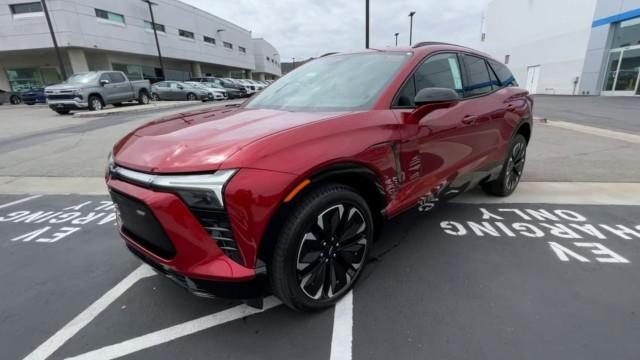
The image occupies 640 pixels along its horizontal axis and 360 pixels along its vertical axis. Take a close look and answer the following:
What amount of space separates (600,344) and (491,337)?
0.59 metres

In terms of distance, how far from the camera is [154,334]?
6.63 feet

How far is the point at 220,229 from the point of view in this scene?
1.63m

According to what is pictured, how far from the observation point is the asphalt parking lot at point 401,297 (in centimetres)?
189

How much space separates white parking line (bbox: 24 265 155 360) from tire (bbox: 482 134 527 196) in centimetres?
389

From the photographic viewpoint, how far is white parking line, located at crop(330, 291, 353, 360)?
72.4 inches

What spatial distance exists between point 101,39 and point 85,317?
33195mm

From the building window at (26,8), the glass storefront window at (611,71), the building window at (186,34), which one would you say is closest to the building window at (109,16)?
the building window at (26,8)

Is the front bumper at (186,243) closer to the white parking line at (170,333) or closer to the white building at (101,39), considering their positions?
the white parking line at (170,333)

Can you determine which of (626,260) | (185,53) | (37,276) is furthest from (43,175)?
(185,53)

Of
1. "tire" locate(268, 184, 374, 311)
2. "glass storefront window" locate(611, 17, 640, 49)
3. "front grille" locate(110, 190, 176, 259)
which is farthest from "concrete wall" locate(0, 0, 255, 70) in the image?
"glass storefront window" locate(611, 17, 640, 49)

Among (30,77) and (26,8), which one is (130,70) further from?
(30,77)

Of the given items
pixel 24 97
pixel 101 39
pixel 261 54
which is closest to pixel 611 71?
pixel 101 39

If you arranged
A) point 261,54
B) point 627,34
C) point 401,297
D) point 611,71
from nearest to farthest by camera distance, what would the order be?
point 401,297, point 627,34, point 611,71, point 261,54

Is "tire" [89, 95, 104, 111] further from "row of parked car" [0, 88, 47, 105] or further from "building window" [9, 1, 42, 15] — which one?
"building window" [9, 1, 42, 15]
